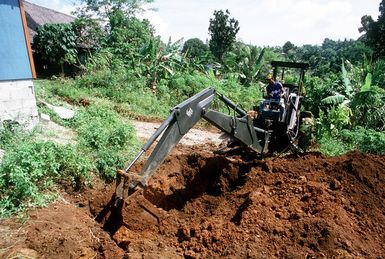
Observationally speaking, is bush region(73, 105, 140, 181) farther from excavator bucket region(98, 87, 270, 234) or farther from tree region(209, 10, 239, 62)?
tree region(209, 10, 239, 62)

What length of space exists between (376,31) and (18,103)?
32.3m

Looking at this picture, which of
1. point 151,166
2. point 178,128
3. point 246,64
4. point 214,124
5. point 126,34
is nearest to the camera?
point 151,166

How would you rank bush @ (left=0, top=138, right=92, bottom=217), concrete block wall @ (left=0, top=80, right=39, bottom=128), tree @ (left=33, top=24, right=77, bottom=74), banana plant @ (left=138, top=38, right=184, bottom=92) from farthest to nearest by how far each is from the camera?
tree @ (left=33, top=24, right=77, bottom=74), banana plant @ (left=138, top=38, right=184, bottom=92), concrete block wall @ (left=0, top=80, right=39, bottom=128), bush @ (left=0, top=138, right=92, bottom=217)

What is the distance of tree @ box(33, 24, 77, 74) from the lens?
17969 millimetres

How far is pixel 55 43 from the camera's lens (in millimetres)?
18078

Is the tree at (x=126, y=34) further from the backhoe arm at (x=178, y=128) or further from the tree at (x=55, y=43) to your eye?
the backhoe arm at (x=178, y=128)

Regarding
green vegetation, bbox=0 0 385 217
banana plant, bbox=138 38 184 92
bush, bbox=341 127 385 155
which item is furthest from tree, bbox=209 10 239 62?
bush, bbox=341 127 385 155

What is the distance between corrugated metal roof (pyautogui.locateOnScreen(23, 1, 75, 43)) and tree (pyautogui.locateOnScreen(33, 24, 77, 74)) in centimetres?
355

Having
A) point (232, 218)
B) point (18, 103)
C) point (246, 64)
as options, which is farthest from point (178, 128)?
point (246, 64)

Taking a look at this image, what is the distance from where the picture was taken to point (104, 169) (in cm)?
620

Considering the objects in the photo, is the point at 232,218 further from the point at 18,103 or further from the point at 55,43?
the point at 55,43

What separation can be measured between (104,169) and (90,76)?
1065 centimetres

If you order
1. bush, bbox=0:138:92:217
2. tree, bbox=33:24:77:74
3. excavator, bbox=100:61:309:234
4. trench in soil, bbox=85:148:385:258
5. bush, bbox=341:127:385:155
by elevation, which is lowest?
bush, bbox=341:127:385:155

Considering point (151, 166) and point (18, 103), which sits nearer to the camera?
point (151, 166)
